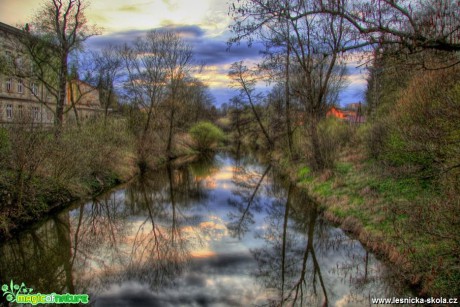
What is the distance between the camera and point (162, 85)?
3294 centimetres

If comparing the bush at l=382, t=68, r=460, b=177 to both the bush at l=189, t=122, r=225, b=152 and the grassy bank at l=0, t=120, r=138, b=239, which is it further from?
the bush at l=189, t=122, r=225, b=152

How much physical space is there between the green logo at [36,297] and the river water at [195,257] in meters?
0.22

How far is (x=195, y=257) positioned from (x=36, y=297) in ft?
13.4

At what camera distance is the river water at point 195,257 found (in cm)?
770

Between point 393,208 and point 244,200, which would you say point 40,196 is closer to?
point 244,200

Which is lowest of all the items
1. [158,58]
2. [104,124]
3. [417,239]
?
[417,239]

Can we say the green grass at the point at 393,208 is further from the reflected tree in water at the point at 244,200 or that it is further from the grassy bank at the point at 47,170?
the grassy bank at the point at 47,170

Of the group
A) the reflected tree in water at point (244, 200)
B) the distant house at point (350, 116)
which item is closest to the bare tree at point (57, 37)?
the reflected tree in water at point (244, 200)

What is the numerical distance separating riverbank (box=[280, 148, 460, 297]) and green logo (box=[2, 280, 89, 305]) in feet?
22.5

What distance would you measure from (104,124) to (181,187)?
22.7ft

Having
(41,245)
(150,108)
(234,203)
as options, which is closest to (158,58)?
(150,108)

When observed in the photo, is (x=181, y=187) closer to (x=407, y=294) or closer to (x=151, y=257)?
(x=151, y=257)

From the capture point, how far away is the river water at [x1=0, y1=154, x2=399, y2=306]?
25.3 feet

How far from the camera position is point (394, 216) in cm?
807
